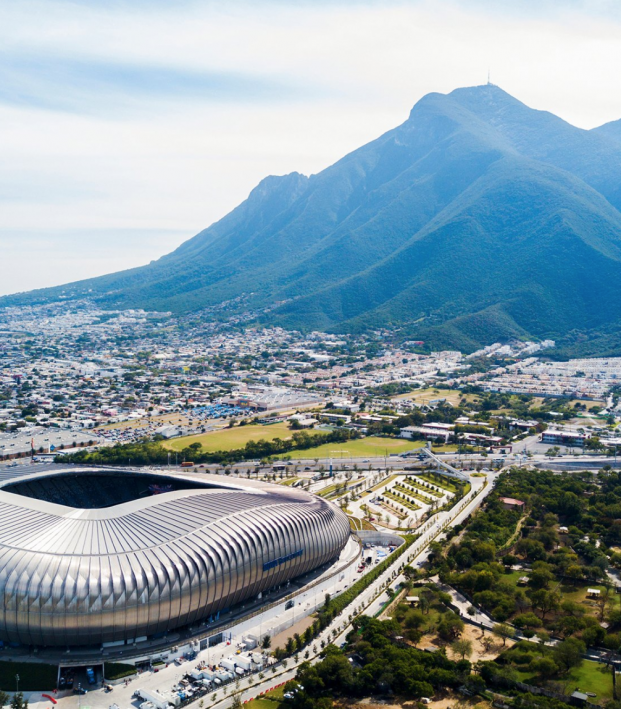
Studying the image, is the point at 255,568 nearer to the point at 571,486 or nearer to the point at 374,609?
the point at 374,609

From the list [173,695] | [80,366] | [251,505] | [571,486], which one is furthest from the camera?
[80,366]

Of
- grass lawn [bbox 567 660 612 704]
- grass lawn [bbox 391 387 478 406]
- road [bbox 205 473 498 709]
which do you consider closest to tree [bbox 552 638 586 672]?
grass lawn [bbox 567 660 612 704]

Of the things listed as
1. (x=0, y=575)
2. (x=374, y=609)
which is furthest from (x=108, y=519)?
(x=374, y=609)

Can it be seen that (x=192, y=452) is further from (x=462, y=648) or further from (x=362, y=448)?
(x=462, y=648)

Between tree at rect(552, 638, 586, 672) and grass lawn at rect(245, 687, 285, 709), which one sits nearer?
grass lawn at rect(245, 687, 285, 709)

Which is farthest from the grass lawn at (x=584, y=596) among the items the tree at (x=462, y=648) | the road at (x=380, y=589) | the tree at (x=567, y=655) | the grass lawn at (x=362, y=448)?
the grass lawn at (x=362, y=448)

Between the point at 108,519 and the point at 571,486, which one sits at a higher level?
the point at 108,519

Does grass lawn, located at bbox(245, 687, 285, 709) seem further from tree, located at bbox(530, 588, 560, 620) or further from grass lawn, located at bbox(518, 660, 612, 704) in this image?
tree, located at bbox(530, 588, 560, 620)
